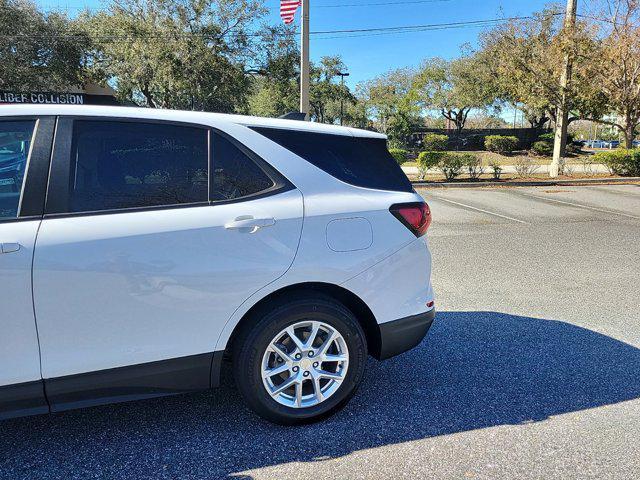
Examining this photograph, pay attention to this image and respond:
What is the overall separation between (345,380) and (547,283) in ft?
12.1

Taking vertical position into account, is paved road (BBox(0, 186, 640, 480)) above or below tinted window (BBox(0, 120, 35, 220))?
below

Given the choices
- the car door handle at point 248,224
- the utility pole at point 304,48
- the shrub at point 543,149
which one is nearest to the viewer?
the car door handle at point 248,224

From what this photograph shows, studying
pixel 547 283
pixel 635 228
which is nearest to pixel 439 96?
pixel 635 228

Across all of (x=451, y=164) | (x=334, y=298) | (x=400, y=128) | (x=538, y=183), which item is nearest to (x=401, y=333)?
(x=334, y=298)

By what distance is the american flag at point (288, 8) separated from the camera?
1317 cm

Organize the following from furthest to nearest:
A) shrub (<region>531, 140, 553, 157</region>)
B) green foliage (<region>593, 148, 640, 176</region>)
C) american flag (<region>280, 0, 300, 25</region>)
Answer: shrub (<region>531, 140, 553, 157</region>) → green foliage (<region>593, 148, 640, 176</region>) → american flag (<region>280, 0, 300, 25</region>)

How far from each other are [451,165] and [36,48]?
18.9 meters

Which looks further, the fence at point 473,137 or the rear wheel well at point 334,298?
the fence at point 473,137

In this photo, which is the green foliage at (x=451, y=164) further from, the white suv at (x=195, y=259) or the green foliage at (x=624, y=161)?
the white suv at (x=195, y=259)

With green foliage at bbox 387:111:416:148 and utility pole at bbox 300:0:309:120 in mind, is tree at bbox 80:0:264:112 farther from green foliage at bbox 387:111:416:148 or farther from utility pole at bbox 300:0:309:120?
green foliage at bbox 387:111:416:148

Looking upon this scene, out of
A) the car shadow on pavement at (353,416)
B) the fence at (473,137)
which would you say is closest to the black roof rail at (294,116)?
the car shadow on pavement at (353,416)

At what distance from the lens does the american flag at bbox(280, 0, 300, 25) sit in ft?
43.2

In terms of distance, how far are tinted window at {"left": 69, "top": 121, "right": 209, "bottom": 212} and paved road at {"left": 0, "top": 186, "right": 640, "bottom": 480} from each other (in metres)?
1.28

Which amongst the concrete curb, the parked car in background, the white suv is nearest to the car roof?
the white suv
